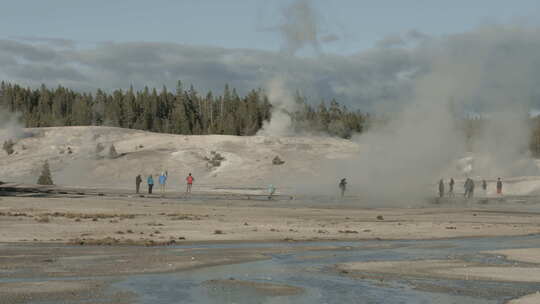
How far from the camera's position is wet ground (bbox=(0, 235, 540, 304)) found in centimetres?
1789

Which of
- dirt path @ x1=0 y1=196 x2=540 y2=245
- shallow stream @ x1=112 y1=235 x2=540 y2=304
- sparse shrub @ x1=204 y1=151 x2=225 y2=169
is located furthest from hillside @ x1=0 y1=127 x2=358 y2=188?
shallow stream @ x1=112 y1=235 x2=540 y2=304

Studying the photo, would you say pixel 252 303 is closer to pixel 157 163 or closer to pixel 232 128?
pixel 157 163

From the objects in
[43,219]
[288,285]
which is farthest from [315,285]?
[43,219]

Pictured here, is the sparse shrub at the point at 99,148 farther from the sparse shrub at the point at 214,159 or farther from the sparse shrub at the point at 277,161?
the sparse shrub at the point at 277,161

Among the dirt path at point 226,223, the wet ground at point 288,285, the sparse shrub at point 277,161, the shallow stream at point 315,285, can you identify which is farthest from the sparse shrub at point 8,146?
A: the shallow stream at point 315,285

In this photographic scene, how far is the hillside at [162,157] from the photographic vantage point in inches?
3922

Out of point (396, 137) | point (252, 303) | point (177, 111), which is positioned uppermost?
point (177, 111)

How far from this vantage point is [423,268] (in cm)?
2367

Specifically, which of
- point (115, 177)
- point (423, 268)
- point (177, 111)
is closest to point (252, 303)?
point (423, 268)

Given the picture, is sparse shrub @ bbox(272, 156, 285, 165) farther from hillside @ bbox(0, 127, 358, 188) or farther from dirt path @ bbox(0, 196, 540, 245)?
dirt path @ bbox(0, 196, 540, 245)

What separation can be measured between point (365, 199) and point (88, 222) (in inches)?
1270

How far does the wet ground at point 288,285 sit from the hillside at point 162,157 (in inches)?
2612

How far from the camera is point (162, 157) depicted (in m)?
106

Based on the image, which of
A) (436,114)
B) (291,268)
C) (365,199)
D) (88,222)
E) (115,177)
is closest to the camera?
(291,268)
